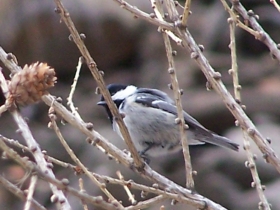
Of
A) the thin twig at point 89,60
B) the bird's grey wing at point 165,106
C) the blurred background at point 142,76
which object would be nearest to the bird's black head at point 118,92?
the bird's grey wing at point 165,106

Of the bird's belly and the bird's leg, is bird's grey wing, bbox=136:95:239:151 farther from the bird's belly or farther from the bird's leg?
the bird's leg

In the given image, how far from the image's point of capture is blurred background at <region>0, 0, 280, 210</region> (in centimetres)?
587

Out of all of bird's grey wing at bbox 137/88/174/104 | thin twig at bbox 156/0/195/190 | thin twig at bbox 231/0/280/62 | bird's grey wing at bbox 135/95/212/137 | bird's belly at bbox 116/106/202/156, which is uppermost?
bird's grey wing at bbox 137/88/174/104

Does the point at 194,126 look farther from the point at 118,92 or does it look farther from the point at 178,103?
the point at 178,103

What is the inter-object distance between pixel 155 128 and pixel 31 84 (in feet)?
6.06

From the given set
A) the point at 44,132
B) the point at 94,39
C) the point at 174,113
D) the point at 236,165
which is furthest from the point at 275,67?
the point at 174,113

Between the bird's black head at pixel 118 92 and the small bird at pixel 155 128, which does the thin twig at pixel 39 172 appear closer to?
the small bird at pixel 155 128

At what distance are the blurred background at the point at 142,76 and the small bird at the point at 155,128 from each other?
2.27 meters

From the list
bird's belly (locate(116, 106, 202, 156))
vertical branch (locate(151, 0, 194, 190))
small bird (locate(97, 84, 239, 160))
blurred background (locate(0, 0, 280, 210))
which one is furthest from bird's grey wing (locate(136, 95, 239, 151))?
blurred background (locate(0, 0, 280, 210))

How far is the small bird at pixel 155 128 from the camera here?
3.21m

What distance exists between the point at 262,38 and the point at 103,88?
585 mm

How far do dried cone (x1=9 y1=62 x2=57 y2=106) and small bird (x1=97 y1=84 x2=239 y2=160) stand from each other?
5.49ft

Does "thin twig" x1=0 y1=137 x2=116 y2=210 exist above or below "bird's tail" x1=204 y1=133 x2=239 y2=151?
below

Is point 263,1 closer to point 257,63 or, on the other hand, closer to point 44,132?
point 257,63
